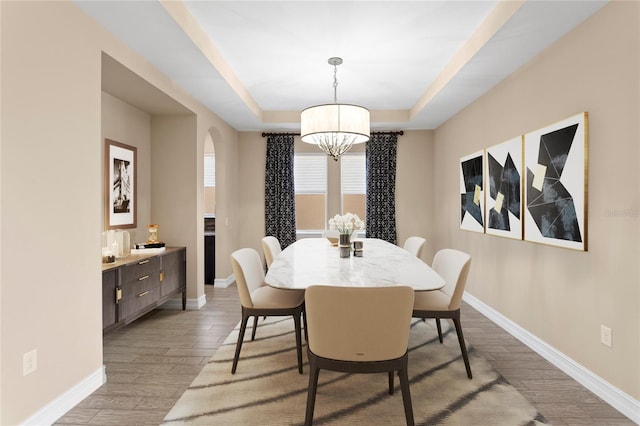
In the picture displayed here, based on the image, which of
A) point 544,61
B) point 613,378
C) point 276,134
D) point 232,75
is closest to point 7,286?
point 232,75

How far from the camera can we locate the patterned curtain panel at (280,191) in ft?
18.9

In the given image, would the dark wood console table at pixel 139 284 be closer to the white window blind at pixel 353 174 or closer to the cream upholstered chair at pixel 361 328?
the cream upholstered chair at pixel 361 328

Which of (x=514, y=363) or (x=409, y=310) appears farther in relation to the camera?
(x=514, y=363)

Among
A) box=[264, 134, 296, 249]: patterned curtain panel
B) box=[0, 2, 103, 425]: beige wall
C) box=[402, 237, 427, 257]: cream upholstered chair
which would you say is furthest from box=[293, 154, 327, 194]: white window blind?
box=[0, 2, 103, 425]: beige wall

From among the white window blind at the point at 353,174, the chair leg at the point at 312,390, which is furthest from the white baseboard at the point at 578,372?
the white window blind at the point at 353,174

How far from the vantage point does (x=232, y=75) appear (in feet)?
12.1

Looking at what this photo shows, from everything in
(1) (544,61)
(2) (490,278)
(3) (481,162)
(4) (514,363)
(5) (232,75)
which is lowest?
(4) (514,363)

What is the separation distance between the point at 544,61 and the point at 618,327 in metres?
2.02

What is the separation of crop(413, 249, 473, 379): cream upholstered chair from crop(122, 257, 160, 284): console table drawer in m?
2.37

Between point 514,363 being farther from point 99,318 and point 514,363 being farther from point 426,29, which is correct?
point 99,318

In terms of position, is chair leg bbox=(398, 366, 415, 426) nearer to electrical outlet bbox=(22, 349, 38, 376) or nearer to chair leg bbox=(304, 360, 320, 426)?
chair leg bbox=(304, 360, 320, 426)

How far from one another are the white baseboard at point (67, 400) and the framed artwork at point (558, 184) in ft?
11.1

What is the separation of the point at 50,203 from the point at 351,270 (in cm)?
183

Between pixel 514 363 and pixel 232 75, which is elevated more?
pixel 232 75
